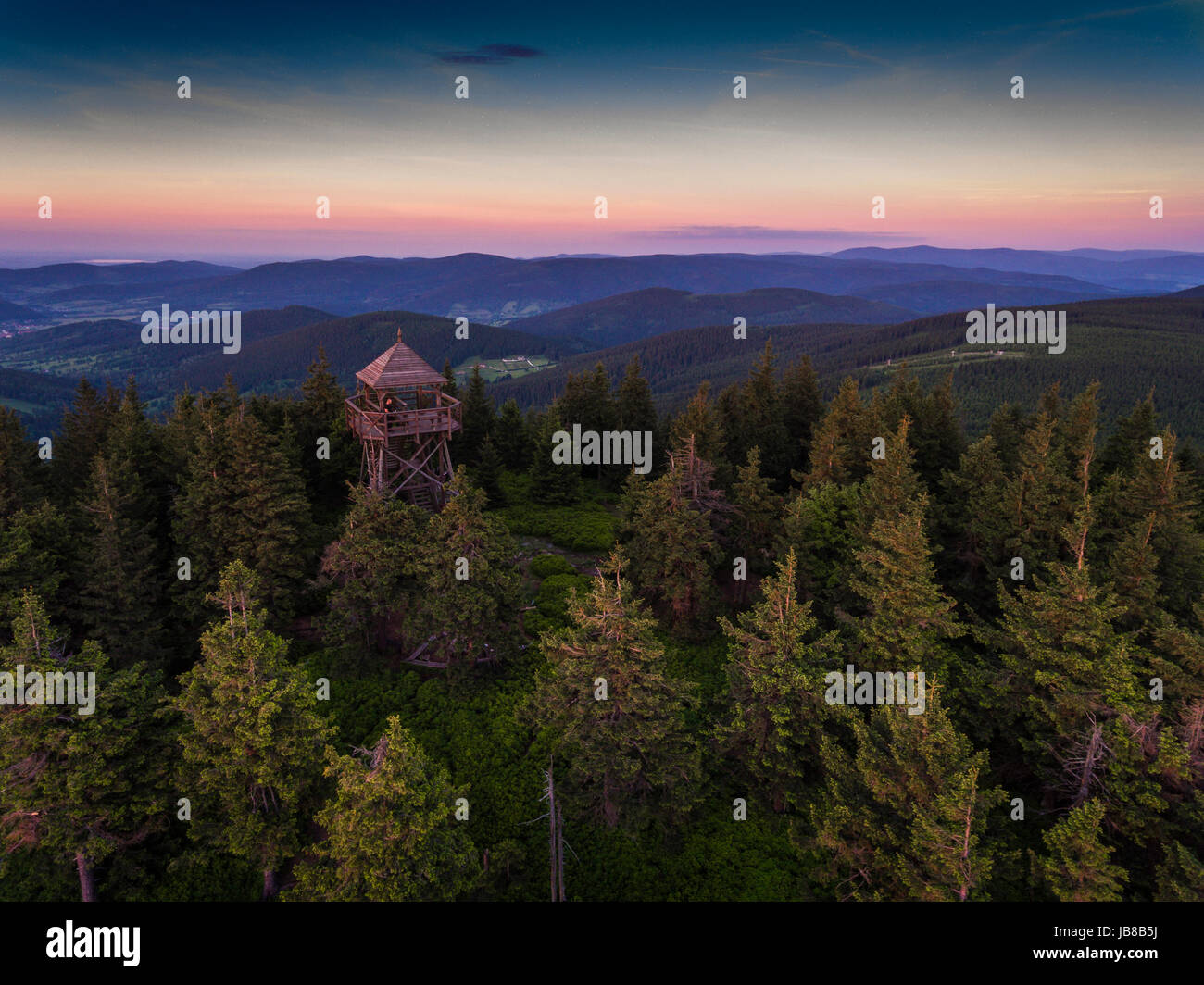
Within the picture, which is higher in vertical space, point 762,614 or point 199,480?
point 199,480

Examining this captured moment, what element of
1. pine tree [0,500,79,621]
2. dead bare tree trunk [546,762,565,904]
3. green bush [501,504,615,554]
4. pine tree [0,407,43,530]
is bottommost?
dead bare tree trunk [546,762,565,904]

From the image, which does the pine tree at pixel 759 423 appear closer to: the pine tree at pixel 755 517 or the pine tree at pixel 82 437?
the pine tree at pixel 755 517

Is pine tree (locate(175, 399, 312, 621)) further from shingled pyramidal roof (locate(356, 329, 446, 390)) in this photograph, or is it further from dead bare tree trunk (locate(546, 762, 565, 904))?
dead bare tree trunk (locate(546, 762, 565, 904))

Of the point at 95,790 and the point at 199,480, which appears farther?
the point at 199,480

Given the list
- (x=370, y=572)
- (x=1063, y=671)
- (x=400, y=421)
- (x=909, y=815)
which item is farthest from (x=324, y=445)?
(x=1063, y=671)

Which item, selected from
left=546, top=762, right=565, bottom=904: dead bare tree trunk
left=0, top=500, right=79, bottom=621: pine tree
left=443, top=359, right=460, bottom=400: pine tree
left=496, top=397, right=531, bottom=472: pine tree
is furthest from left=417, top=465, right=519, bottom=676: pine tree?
left=496, top=397, right=531, bottom=472: pine tree
